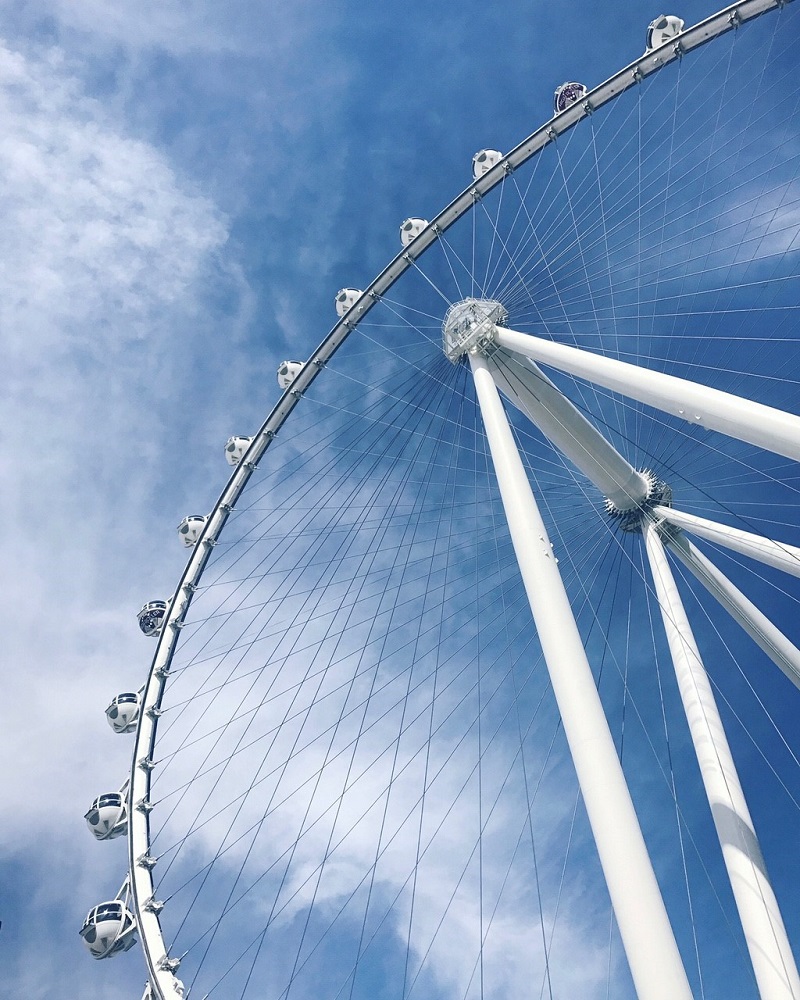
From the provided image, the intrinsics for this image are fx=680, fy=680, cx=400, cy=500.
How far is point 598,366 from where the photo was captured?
37.1 feet

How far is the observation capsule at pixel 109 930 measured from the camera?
51.8ft

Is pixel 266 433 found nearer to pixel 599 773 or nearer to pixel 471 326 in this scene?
pixel 471 326

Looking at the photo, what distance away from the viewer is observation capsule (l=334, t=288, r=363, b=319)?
2250 cm

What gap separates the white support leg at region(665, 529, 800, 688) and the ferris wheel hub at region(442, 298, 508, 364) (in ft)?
25.1

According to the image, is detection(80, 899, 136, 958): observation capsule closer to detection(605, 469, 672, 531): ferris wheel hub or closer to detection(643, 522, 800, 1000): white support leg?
detection(643, 522, 800, 1000): white support leg

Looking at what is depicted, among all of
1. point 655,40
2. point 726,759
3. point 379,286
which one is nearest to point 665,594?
point 726,759

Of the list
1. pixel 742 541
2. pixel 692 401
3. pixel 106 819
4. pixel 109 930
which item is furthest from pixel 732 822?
pixel 106 819

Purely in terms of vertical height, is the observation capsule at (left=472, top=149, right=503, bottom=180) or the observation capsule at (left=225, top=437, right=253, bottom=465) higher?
the observation capsule at (left=472, top=149, right=503, bottom=180)

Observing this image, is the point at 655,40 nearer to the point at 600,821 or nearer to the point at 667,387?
the point at 667,387

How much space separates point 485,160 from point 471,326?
6.98 m

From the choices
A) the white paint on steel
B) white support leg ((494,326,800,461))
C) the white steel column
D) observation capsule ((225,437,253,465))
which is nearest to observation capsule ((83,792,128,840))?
observation capsule ((225,437,253,465))

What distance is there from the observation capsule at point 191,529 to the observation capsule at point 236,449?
2.29 meters

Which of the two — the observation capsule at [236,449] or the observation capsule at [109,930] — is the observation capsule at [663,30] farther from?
the observation capsule at [109,930]

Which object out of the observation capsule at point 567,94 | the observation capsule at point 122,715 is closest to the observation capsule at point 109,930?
the observation capsule at point 122,715
